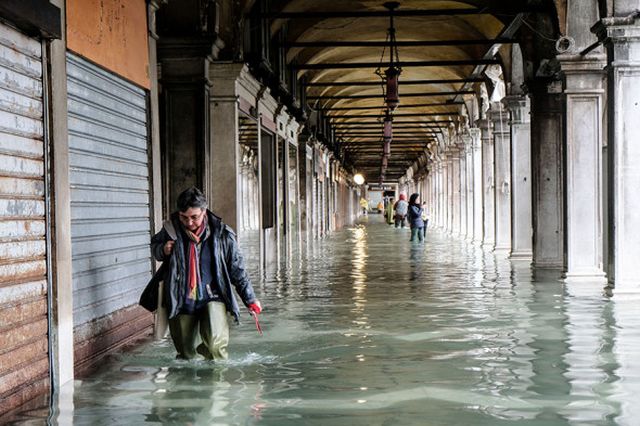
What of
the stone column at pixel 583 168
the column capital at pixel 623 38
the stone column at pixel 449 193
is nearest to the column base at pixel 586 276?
the stone column at pixel 583 168

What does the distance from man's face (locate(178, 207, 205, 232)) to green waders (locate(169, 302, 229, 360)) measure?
645mm

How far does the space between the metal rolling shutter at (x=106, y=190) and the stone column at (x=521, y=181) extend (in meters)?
11.6

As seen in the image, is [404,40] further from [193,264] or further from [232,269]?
[193,264]

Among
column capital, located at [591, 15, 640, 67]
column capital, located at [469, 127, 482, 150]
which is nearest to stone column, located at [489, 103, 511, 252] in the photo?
column capital, located at [469, 127, 482, 150]

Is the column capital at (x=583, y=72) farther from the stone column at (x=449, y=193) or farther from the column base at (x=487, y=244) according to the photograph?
the stone column at (x=449, y=193)

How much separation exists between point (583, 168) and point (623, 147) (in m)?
2.34

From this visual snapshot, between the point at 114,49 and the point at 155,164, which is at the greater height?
the point at 114,49

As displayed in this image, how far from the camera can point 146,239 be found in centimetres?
936

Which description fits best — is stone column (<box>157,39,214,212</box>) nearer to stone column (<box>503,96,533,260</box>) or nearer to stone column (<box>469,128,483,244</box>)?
stone column (<box>503,96,533,260</box>)

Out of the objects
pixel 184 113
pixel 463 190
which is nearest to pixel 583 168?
pixel 184 113

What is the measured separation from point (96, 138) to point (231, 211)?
6.04m

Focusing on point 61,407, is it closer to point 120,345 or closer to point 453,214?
point 120,345

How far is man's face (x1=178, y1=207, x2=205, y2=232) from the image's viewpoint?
23.3 ft

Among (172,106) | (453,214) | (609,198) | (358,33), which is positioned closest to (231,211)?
(172,106)
